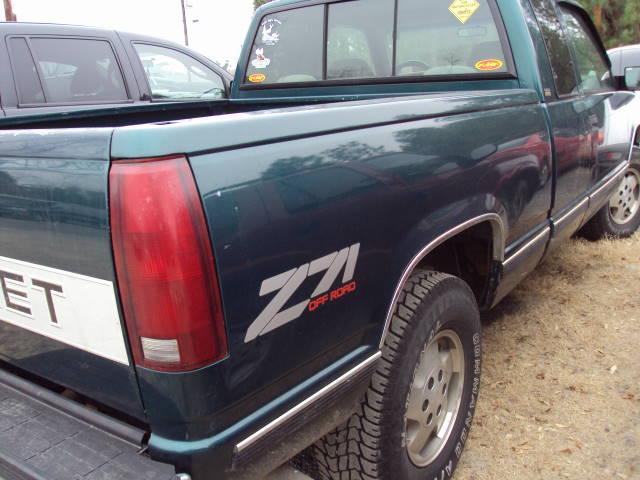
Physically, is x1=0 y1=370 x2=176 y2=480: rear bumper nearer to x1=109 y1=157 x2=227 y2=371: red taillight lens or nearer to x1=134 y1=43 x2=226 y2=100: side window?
x1=109 y1=157 x2=227 y2=371: red taillight lens

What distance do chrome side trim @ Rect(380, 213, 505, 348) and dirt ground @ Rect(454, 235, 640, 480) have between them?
782mm

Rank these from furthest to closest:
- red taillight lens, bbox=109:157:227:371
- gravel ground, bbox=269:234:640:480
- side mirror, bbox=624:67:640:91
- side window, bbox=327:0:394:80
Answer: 1. side mirror, bbox=624:67:640:91
2. side window, bbox=327:0:394:80
3. gravel ground, bbox=269:234:640:480
4. red taillight lens, bbox=109:157:227:371

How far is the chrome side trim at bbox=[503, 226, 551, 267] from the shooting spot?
2.50 m

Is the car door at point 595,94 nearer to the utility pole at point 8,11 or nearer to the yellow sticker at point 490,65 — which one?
the yellow sticker at point 490,65

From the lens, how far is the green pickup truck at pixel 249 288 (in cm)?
119

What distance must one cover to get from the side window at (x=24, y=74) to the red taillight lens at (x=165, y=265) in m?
3.66

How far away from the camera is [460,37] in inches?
111

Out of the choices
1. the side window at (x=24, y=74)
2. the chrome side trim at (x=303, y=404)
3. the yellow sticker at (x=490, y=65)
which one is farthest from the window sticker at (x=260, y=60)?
the chrome side trim at (x=303, y=404)

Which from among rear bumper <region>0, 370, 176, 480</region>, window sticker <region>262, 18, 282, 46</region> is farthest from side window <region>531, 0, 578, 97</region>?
rear bumper <region>0, 370, 176, 480</region>

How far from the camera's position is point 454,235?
2080 mm

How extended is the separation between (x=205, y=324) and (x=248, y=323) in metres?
0.10

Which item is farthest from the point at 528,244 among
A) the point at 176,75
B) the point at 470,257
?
the point at 176,75

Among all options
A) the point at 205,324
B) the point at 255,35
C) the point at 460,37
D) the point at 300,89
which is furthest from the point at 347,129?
the point at 255,35

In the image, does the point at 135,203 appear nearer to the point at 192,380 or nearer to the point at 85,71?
the point at 192,380
